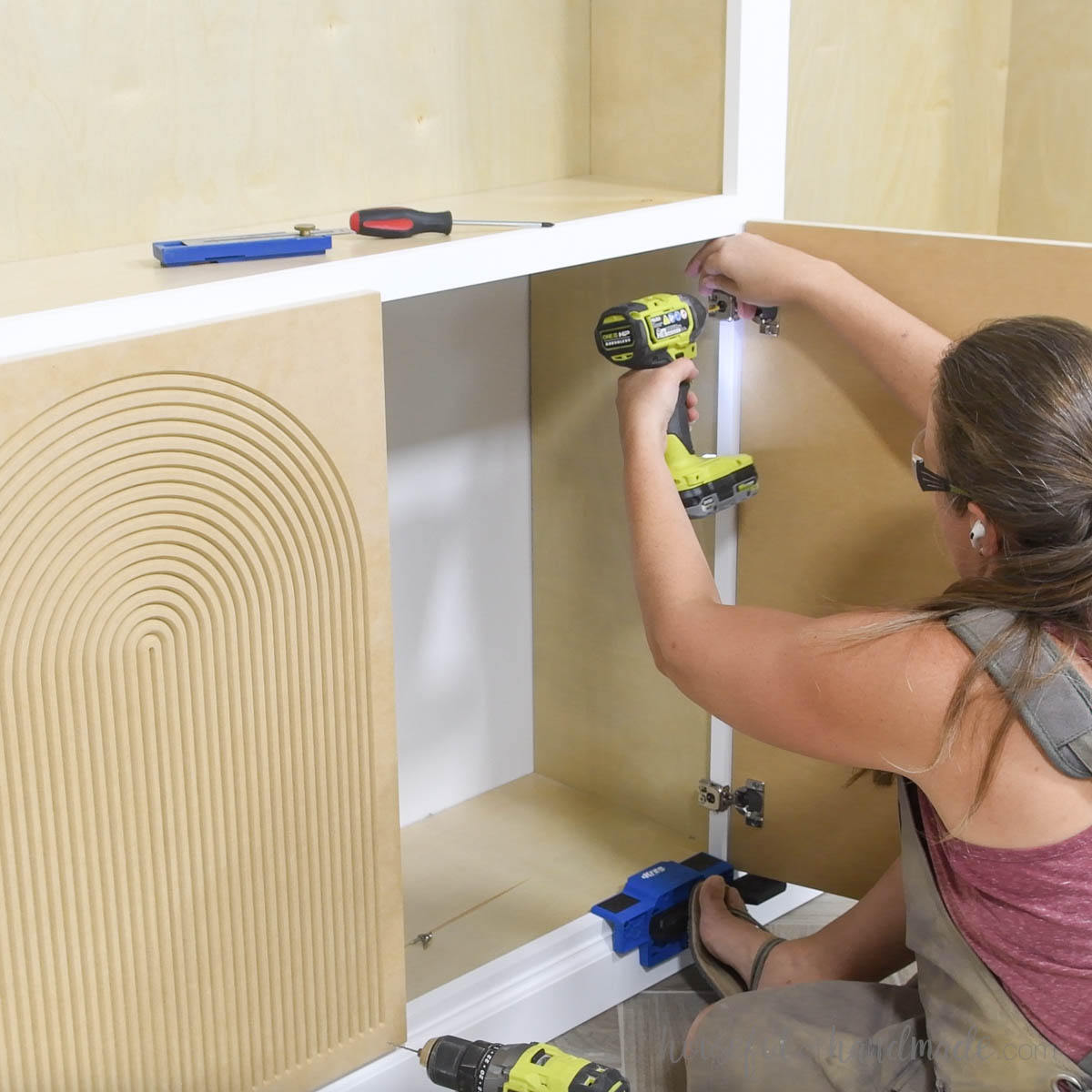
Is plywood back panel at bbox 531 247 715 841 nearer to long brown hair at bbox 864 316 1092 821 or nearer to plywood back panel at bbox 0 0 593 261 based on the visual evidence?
plywood back panel at bbox 0 0 593 261

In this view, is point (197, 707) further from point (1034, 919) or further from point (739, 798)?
point (739, 798)

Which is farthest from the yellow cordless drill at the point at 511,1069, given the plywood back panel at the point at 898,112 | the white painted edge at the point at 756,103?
the plywood back panel at the point at 898,112

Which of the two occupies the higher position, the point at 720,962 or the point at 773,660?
the point at 773,660

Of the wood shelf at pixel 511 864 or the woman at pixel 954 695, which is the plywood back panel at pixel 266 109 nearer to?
the woman at pixel 954 695

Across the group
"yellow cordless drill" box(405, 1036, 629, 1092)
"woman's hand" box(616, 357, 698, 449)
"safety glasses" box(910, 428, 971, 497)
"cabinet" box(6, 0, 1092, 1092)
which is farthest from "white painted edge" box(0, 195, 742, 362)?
"yellow cordless drill" box(405, 1036, 629, 1092)

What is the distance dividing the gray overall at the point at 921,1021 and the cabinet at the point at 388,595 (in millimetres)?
253

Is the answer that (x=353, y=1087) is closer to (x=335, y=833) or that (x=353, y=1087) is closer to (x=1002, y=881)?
(x=335, y=833)

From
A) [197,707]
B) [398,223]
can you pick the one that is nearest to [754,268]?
[398,223]

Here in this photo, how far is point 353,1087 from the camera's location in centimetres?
135

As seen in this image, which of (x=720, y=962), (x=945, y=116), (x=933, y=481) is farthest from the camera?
(x=945, y=116)

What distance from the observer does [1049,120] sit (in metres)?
2.12

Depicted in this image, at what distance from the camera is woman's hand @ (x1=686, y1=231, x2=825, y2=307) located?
1.47 metres

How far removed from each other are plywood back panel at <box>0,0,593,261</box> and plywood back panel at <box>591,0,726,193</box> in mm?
38

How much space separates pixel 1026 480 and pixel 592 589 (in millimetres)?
904
